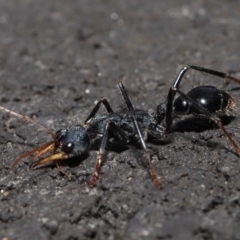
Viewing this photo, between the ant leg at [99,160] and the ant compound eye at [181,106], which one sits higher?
the ant compound eye at [181,106]

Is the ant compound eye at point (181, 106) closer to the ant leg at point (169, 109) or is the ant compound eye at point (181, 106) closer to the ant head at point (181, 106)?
the ant head at point (181, 106)

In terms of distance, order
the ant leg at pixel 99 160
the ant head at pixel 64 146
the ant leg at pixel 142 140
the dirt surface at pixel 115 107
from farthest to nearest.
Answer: the ant head at pixel 64 146 → the ant leg at pixel 99 160 → the ant leg at pixel 142 140 → the dirt surface at pixel 115 107

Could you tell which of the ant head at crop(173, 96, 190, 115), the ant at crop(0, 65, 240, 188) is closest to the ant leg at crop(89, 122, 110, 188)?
the ant at crop(0, 65, 240, 188)

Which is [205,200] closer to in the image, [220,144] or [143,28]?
[220,144]

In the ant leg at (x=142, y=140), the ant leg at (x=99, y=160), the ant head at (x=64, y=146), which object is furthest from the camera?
the ant head at (x=64, y=146)

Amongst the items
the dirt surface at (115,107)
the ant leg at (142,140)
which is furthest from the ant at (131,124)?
the dirt surface at (115,107)

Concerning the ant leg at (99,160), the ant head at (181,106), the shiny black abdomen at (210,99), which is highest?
the shiny black abdomen at (210,99)
